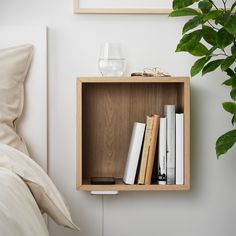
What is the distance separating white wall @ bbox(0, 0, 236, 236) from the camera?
6.77 feet

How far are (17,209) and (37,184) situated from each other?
0.30 meters

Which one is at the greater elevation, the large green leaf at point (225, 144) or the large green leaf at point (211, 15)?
the large green leaf at point (211, 15)

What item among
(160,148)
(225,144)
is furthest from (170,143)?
(225,144)

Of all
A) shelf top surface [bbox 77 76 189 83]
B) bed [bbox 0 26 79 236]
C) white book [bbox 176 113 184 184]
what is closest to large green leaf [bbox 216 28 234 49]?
shelf top surface [bbox 77 76 189 83]

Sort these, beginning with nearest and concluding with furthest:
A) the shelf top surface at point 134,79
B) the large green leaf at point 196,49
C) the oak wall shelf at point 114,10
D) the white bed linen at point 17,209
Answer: the white bed linen at point 17,209, the large green leaf at point 196,49, the shelf top surface at point 134,79, the oak wall shelf at point 114,10

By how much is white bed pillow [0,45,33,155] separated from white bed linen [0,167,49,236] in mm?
462

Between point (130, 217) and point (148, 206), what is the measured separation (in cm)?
8

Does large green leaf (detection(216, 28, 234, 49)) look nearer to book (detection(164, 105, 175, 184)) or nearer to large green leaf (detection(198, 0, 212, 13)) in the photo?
large green leaf (detection(198, 0, 212, 13))

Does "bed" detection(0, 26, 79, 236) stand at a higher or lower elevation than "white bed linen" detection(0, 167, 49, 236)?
higher

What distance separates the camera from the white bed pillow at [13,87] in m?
1.91

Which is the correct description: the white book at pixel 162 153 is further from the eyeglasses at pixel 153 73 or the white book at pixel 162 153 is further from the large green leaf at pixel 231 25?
the large green leaf at pixel 231 25

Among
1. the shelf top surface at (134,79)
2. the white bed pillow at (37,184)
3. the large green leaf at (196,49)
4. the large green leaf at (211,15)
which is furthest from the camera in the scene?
the shelf top surface at (134,79)

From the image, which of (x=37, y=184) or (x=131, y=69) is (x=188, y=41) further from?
(x=37, y=184)

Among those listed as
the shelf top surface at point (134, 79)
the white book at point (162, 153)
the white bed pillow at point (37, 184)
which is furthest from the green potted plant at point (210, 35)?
the white bed pillow at point (37, 184)
